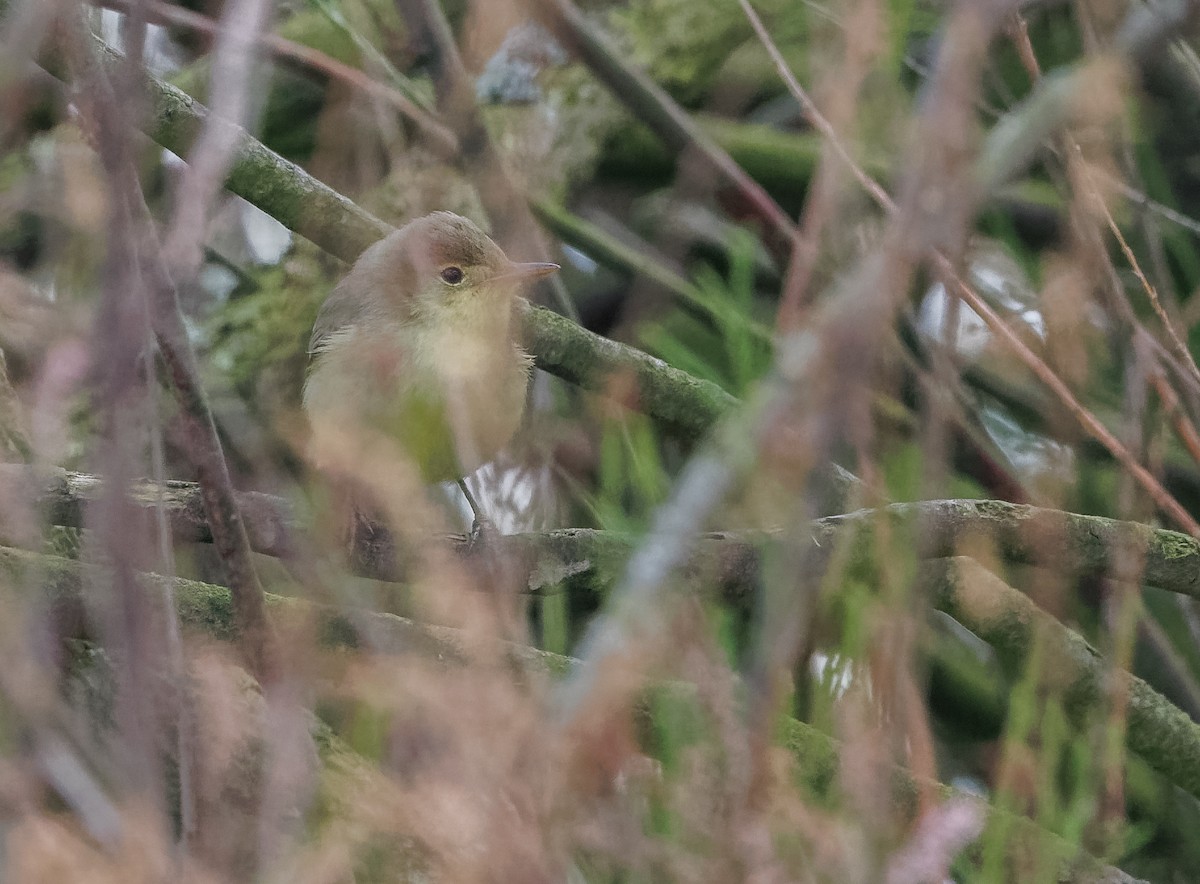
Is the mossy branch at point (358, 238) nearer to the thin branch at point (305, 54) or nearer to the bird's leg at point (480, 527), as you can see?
the thin branch at point (305, 54)

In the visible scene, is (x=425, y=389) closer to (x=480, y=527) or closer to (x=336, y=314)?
(x=336, y=314)

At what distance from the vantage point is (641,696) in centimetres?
236

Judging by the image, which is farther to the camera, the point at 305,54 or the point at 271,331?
the point at 271,331

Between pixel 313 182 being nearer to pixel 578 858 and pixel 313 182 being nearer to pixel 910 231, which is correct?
pixel 578 858

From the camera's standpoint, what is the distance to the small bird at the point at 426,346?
11.4ft

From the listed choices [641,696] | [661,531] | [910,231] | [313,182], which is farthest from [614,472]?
[313,182]

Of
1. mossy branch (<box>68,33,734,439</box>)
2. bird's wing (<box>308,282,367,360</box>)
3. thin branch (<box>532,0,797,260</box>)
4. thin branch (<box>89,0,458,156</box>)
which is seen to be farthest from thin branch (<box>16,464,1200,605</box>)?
bird's wing (<box>308,282,367,360</box>)

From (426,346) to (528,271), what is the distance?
11.7 inches

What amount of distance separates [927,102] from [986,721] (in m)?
3.43

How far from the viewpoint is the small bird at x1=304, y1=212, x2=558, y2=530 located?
3.46m

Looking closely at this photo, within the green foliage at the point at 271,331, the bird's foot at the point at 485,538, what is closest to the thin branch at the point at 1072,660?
the bird's foot at the point at 485,538

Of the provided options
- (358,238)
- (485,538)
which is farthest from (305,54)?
(485,538)

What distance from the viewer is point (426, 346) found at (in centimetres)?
369

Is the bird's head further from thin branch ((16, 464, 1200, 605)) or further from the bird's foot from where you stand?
thin branch ((16, 464, 1200, 605))
